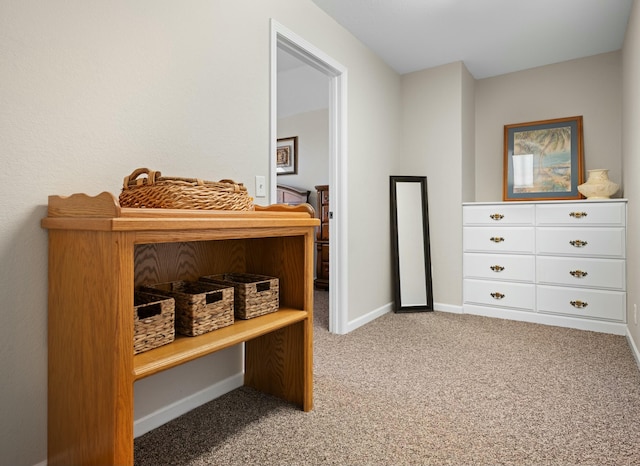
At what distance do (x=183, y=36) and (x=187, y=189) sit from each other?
0.80 meters

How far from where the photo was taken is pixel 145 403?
1.57m

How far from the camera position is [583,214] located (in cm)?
297

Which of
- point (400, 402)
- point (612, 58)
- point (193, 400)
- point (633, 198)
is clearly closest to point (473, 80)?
point (612, 58)

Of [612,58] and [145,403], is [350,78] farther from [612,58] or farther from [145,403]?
[145,403]

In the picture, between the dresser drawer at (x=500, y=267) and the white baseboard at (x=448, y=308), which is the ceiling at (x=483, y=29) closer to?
the dresser drawer at (x=500, y=267)

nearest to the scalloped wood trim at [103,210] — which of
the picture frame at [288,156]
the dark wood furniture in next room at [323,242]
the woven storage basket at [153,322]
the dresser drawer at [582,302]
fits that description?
the woven storage basket at [153,322]

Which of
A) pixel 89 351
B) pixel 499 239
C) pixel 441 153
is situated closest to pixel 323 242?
pixel 441 153

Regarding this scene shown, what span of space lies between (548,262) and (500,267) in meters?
0.36

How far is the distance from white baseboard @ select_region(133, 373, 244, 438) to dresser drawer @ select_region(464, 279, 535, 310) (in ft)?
7.55

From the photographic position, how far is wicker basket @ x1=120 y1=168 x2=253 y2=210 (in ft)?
4.30

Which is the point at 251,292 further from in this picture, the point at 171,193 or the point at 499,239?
the point at 499,239

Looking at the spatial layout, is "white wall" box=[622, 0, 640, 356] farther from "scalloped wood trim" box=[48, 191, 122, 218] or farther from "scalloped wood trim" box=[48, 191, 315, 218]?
"scalloped wood trim" box=[48, 191, 122, 218]

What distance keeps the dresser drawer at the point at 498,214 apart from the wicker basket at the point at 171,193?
8.56 ft

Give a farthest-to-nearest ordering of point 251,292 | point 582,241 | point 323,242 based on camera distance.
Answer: point 323,242 < point 582,241 < point 251,292
